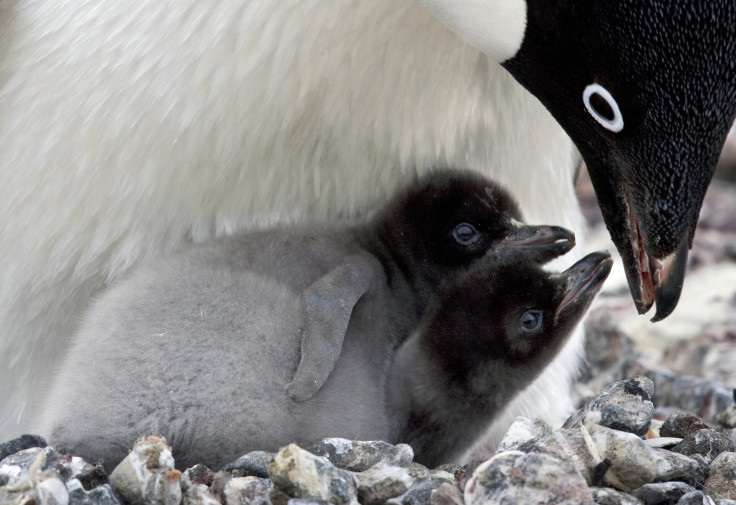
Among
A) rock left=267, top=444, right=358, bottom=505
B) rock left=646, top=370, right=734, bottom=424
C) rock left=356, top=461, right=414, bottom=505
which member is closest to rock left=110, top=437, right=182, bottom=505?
rock left=267, top=444, right=358, bottom=505

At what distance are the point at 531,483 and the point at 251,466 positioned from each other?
1.34 feet

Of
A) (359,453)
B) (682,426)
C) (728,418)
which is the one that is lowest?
(728,418)

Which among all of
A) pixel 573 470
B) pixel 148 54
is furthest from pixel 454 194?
pixel 573 470

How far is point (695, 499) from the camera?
58.1 inches

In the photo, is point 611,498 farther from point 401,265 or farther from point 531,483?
point 401,265

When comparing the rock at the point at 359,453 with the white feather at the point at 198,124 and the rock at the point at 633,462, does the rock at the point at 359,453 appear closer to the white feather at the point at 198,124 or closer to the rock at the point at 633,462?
the rock at the point at 633,462

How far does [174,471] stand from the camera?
1438mm

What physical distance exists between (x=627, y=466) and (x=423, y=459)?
452 mm

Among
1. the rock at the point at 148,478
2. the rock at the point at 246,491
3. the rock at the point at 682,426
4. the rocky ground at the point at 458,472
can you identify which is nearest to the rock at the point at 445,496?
the rocky ground at the point at 458,472

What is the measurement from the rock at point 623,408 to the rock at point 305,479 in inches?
19.3

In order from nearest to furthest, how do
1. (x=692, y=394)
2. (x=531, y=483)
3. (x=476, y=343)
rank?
(x=531, y=483), (x=476, y=343), (x=692, y=394)

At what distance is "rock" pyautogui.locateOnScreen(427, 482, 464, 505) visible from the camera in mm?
1427

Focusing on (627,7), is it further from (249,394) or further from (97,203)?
(97,203)

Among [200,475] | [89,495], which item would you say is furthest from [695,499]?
[89,495]
